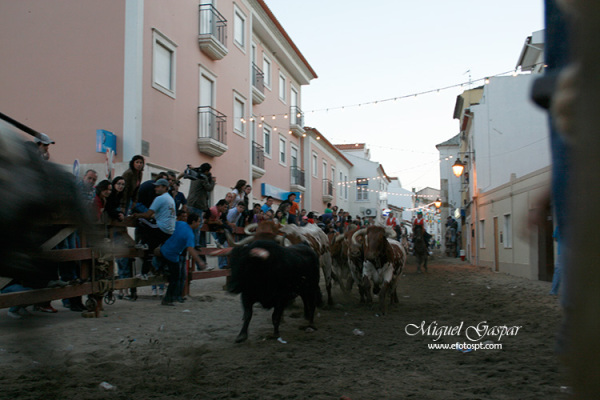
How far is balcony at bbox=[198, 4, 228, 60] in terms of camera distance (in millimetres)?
18953

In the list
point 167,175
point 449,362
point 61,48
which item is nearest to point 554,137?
point 449,362

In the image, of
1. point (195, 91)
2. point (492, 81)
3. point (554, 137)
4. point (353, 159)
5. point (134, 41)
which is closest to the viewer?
point (554, 137)

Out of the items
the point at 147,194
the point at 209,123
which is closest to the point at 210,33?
the point at 209,123

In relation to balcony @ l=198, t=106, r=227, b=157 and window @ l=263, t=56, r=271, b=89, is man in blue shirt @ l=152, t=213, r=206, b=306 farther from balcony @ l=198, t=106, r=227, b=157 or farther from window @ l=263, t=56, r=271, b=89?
window @ l=263, t=56, r=271, b=89

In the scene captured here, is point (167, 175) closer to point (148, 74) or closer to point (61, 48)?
point (148, 74)

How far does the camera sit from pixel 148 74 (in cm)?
1565

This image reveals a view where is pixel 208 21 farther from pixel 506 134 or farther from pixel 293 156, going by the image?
pixel 293 156

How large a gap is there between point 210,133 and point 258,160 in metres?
6.78

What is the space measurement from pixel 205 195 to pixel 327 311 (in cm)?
418

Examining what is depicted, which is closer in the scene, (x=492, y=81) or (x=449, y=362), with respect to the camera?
(x=449, y=362)

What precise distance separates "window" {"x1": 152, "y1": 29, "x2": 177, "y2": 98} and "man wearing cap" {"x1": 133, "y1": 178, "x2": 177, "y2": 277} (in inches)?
319

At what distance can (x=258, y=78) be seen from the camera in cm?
2620

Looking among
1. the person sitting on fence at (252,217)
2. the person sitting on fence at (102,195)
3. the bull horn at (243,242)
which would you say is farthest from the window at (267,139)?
the bull horn at (243,242)

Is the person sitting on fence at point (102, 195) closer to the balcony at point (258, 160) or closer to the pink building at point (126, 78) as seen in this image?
the pink building at point (126, 78)
